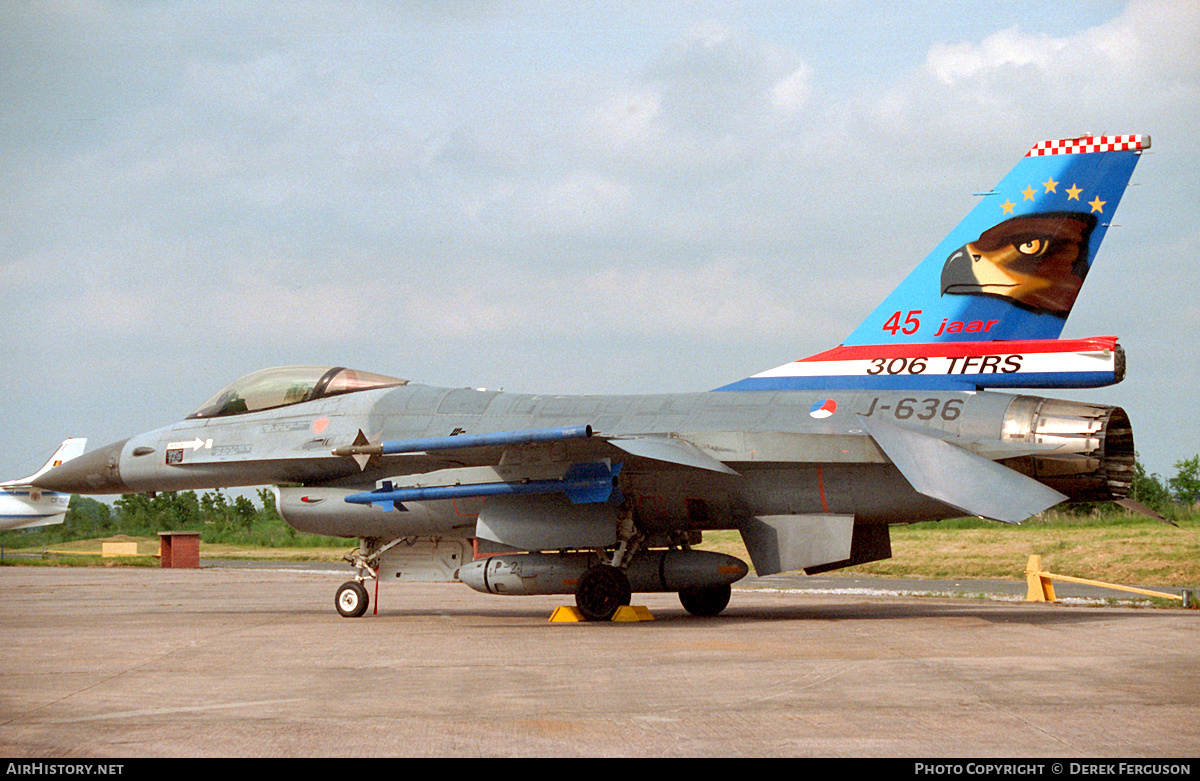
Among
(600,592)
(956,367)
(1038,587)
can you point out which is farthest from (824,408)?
(1038,587)

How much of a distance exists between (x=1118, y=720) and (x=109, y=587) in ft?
66.2

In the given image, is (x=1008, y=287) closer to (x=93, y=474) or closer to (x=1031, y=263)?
(x=1031, y=263)

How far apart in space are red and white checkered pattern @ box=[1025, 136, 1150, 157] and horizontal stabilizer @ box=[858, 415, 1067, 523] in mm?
3801

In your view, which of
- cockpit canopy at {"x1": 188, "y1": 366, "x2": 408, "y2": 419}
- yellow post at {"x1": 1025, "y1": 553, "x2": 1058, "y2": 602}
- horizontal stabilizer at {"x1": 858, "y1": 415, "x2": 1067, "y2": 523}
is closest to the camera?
horizontal stabilizer at {"x1": 858, "y1": 415, "x2": 1067, "y2": 523}

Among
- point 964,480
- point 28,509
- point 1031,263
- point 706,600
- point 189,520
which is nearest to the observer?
point 964,480

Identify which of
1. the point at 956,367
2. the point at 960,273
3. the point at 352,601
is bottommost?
the point at 352,601

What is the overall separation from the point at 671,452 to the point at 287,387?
5770mm

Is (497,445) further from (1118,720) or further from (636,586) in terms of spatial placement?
(1118,720)

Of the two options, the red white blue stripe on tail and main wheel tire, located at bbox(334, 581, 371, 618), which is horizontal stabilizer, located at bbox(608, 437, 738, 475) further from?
main wheel tire, located at bbox(334, 581, 371, 618)

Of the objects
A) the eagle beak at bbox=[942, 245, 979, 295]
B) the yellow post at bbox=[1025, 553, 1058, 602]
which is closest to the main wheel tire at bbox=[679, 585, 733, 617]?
the eagle beak at bbox=[942, 245, 979, 295]

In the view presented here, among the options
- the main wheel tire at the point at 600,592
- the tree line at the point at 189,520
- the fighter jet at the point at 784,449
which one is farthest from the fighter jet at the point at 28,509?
the main wheel tire at the point at 600,592

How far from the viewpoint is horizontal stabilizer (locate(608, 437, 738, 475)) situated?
11.8 m

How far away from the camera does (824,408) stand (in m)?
12.7
